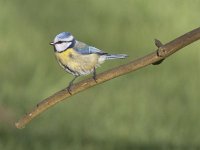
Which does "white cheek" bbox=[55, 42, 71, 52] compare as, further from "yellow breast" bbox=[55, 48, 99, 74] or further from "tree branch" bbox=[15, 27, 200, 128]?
"tree branch" bbox=[15, 27, 200, 128]

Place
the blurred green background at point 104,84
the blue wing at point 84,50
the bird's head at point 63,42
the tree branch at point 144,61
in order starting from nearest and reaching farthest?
the tree branch at point 144,61 → the bird's head at point 63,42 → the blue wing at point 84,50 → the blurred green background at point 104,84

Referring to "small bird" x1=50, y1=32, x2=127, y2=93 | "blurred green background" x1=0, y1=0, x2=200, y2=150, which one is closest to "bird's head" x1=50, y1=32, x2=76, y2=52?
"small bird" x1=50, y1=32, x2=127, y2=93

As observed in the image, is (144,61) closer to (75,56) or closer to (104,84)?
(75,56)

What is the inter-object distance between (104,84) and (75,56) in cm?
217

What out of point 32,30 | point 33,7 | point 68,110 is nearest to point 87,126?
point 68,110

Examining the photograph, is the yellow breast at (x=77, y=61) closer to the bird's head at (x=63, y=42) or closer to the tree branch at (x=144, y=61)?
the bird's head at (x=63, y=42)

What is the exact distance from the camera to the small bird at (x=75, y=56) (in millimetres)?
2094

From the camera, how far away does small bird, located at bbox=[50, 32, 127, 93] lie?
6.87 feet

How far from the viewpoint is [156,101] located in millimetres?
4133

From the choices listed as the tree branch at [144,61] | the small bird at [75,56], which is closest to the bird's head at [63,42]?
the small bird at [75,56]

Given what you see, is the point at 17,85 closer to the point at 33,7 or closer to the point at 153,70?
the point at 153,70

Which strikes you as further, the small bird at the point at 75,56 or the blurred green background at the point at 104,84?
the blurred green background at the point at 104,84

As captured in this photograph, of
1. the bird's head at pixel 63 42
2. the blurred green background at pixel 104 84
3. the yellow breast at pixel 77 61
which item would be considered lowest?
the yellow breast at pixel 77 61

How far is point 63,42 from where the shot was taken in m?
2.11
